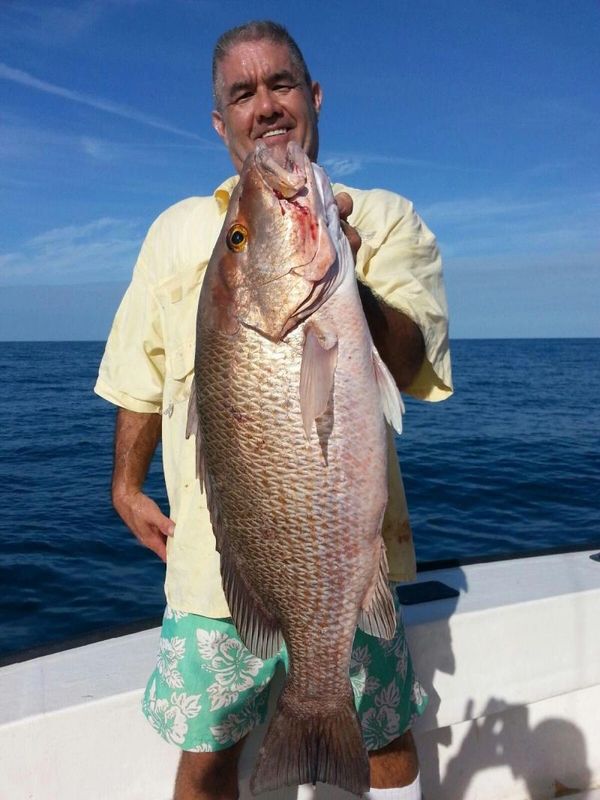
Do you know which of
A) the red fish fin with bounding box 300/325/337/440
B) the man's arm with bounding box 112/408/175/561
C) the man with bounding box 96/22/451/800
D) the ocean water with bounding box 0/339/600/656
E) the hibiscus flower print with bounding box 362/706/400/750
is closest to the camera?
the red fish fin with bounding box 300/325/337/440

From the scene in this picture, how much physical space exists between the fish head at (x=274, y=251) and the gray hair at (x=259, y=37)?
0.82m

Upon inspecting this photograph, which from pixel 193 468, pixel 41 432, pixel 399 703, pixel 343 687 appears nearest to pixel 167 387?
pixel 193 468

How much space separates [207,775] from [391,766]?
616 millimetres

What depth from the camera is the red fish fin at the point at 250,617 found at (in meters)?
1.98

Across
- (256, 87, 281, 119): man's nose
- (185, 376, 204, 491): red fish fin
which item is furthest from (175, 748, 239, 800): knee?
(256, 87, 281, 119): man's nose

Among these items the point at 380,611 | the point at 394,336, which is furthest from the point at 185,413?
the point at 380,611

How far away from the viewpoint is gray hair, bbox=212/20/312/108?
7.98 feet

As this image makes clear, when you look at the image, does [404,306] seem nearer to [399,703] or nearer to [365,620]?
[365,620]

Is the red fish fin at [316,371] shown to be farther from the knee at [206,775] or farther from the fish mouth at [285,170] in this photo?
the knee at [206,775]

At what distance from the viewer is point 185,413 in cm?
238

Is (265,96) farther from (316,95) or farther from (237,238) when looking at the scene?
(237,238)

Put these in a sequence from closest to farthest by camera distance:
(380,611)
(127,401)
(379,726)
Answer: (380,611)
(379,726)
(127,401)

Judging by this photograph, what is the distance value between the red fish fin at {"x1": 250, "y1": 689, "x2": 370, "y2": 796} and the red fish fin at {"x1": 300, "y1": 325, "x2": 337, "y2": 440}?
0.85 meters

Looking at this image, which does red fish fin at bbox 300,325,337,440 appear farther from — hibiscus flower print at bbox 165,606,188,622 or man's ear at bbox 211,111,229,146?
man's ear at bbox 211,111,229,146
